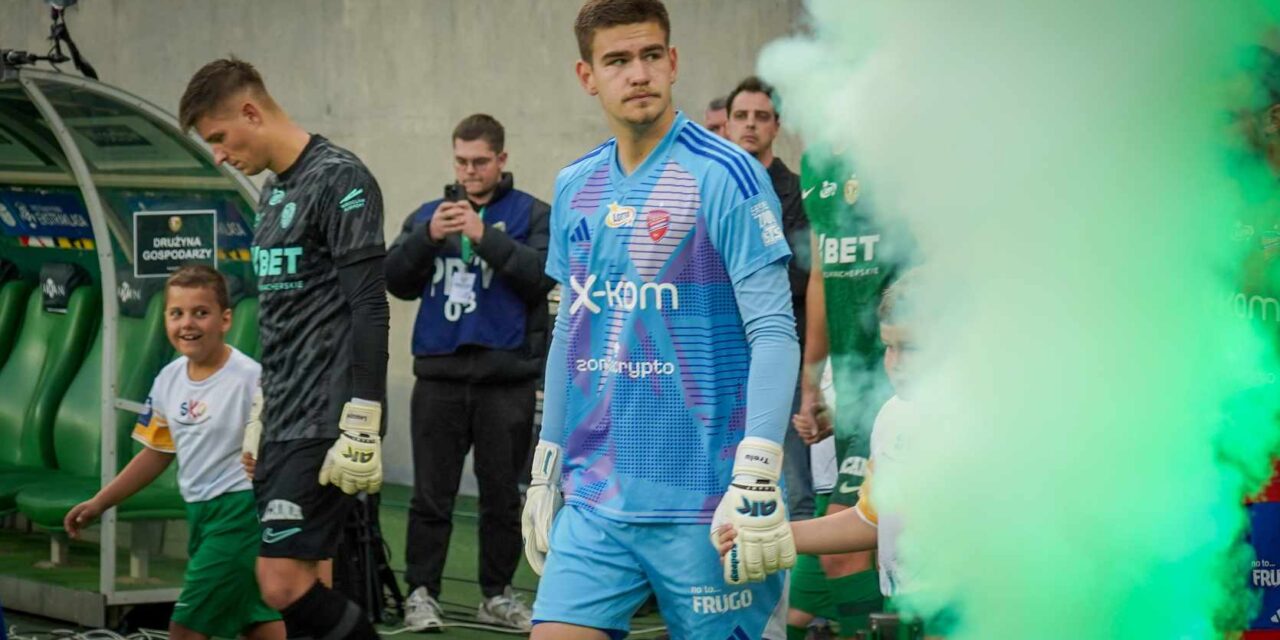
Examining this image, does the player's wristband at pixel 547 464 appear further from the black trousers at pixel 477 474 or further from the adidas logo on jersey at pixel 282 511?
the black trousers at pixel 477 474

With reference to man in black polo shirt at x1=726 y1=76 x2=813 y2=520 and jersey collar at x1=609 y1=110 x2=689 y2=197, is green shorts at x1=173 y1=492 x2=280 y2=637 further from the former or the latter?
jersey collar at x1=609 y1=110 x2=689 y2=197

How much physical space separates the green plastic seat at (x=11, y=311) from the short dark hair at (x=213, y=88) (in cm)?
475

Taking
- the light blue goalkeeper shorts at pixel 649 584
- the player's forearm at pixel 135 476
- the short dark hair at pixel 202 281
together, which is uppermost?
the short dark hair at pixel 202 281

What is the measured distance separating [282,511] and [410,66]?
6.89 m

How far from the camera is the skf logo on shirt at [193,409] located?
21.1 feet

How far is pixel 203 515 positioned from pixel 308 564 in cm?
94

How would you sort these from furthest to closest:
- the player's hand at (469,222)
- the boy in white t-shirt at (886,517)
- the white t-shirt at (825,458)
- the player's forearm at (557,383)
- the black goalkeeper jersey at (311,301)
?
the player's hand at (469,222)
the white t-shirt at (825,458)
the black goalkeeper jersey at (311,301)
the player's forearm at (557,383)
the boy in white t-shirt at (886,517)

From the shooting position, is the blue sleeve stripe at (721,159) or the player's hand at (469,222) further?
the player's hand at (469,222)

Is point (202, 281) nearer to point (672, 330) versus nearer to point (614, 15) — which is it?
point (614, 15)

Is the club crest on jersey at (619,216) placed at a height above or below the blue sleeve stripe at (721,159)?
below

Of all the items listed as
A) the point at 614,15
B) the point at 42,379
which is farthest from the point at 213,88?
the point at 42,379

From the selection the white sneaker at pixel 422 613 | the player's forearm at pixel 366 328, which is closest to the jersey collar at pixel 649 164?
the player's forearm at pixel 366 328

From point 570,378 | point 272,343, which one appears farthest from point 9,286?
point 570,378

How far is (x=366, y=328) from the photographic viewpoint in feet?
17.7
